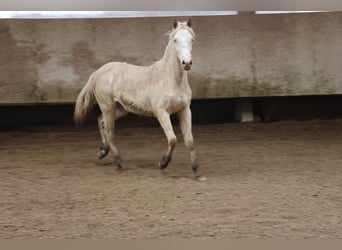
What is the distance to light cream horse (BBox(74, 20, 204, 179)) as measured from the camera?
5.33 meters

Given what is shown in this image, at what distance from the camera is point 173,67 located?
545 centimetres

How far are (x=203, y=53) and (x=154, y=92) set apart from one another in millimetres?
2589

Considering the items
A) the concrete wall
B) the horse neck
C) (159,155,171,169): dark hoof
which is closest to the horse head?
the horse neck

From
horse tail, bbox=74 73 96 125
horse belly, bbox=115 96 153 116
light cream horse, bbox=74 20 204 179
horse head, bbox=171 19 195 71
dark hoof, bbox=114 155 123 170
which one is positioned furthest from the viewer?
horse tail, bbox=74 73 96 125

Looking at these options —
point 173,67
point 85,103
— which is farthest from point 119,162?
point 173,67

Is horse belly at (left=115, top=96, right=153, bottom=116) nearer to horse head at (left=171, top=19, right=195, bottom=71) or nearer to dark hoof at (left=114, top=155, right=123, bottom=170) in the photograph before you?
dark hoof at (left=114, top=155, right=123, bottom=170)

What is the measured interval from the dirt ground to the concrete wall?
2.00ft

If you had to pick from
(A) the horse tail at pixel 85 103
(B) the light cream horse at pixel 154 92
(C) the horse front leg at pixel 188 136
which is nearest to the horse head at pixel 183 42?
(B) the light cream horse at pixel 154 92

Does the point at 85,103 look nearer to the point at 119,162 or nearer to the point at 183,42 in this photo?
the point at 119,162

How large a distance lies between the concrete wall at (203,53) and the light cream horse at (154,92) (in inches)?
67.9

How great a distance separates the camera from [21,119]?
8.45 m

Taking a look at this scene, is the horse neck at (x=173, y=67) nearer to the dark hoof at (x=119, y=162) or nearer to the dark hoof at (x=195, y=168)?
the dark hoof at (x=195, y=168)

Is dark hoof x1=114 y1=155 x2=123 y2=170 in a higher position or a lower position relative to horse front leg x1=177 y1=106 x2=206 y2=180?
lower

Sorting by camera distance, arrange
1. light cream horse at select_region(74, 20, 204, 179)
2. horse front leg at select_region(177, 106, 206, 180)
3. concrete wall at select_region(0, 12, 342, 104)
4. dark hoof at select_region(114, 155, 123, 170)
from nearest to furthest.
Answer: light cream horse at select_region(74, 20, 204, 179)
horse front leg at select_region(177, 106, 206, 180)
dark hoof at select_region(114, 155, 123, 170)
concrete wall at select_region(0, 12, 342, 104)
